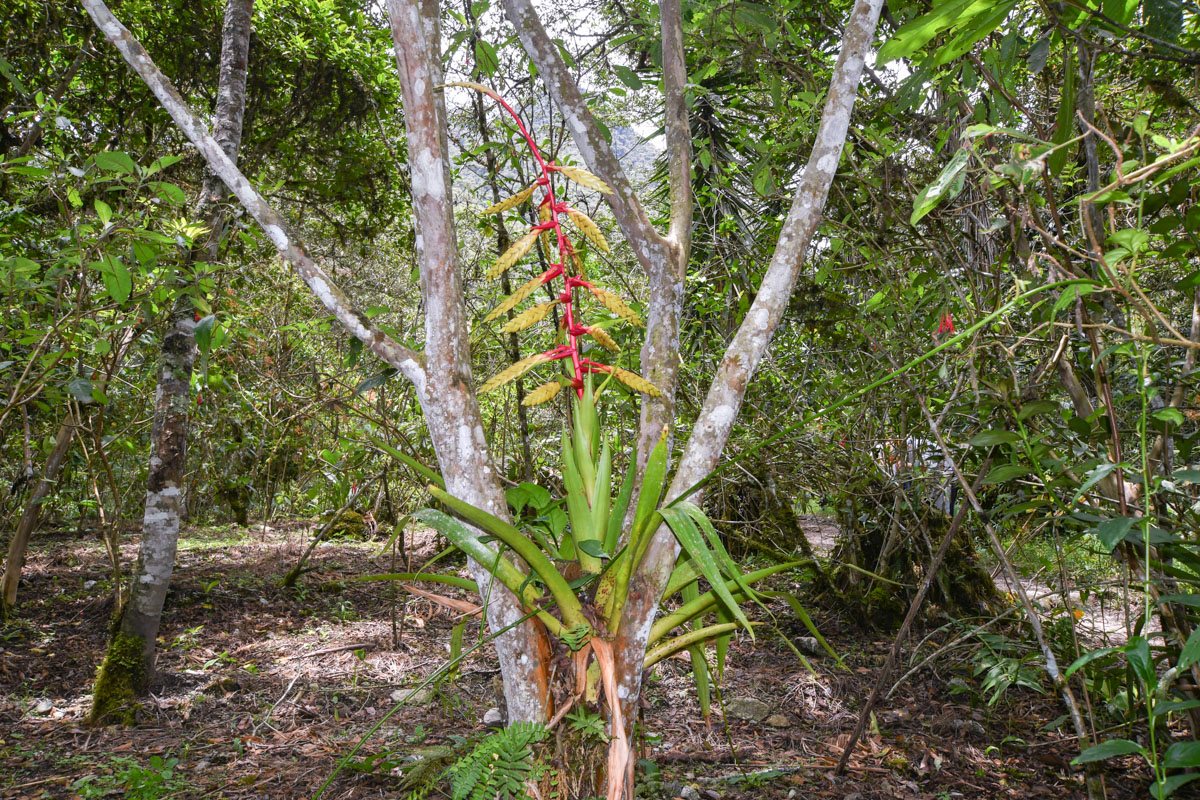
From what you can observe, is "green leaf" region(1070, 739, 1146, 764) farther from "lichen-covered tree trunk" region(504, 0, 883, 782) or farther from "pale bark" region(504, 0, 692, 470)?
"pale bark" region(504, 0, 692, 470)

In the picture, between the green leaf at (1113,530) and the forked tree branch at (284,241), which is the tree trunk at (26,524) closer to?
the forked tree branch at (284,241)

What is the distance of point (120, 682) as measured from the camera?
9.78ft

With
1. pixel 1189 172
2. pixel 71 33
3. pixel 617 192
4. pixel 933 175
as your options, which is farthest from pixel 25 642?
pixel 1189 172

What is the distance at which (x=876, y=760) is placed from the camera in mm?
2592

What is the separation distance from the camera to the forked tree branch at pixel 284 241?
156cm

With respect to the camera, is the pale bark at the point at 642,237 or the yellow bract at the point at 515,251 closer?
the yellow bract at the point at 515,251

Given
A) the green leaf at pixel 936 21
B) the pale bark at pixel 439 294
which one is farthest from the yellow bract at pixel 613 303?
the green leaf at pixel 936 21

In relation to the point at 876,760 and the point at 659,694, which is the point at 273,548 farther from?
the point at 876,760

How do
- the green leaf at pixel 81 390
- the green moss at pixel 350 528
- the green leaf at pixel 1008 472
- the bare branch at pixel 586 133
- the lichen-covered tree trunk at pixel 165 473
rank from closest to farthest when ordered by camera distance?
the bare branch at pixel 586 133, the green leaf at pixel 1008 472, the green leaf at pixel 81 390, the lichen-covered tree trunk at pixel 165 473, the green moss at pixel 350 528

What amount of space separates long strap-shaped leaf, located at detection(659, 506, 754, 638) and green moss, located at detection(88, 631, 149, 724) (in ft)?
9.63

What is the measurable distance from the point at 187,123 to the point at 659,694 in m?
2.86

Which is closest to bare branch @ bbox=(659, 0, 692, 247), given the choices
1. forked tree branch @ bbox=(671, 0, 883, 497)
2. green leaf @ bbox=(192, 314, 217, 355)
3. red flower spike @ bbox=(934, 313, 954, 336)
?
forked tree branch @ bbox=(671, 0, 883, 497)

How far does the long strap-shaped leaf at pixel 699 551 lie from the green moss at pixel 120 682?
293cm

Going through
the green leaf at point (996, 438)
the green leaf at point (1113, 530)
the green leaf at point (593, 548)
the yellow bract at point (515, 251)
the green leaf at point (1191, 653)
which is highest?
the yellow bract at point (515, 251)
